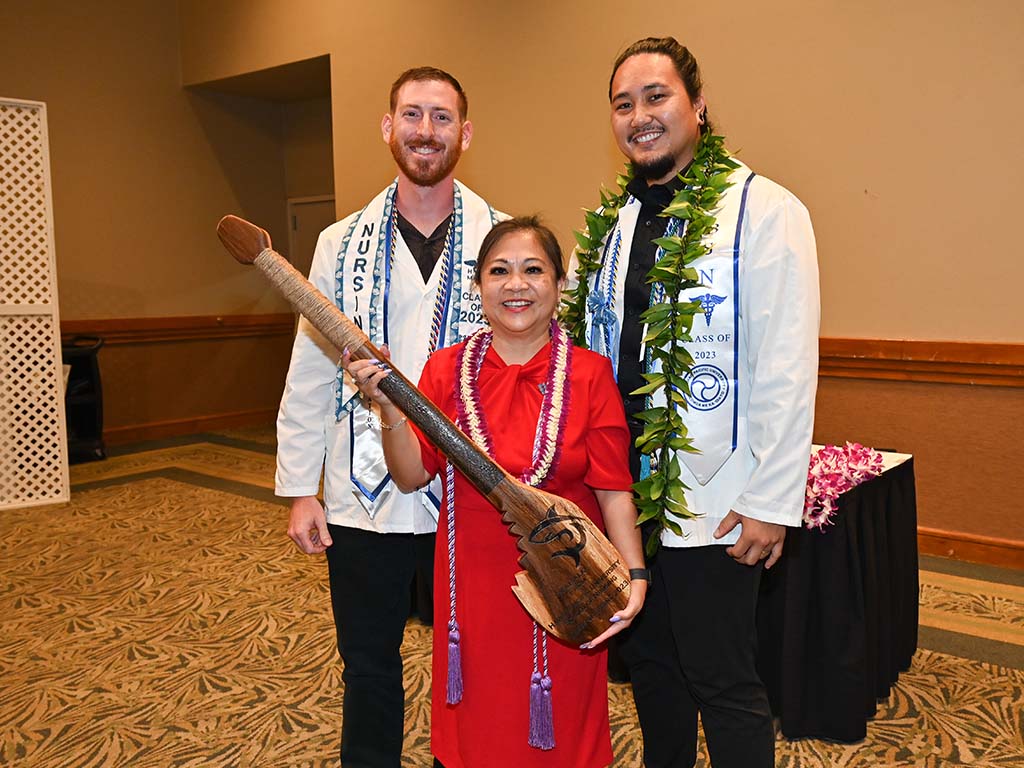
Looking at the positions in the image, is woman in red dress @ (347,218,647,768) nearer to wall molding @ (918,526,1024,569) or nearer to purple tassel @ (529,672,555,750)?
purple tassel @ (529,672,555,750)

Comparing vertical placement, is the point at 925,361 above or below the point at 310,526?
above

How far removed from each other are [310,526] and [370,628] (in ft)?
0.91

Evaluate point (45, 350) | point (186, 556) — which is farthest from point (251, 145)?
point (186, 556)

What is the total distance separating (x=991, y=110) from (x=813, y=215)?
3.14 feet

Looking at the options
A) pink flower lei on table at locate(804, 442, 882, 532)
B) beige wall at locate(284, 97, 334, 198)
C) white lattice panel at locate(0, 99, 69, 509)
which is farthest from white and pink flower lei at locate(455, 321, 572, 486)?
beige wall at locate(284, 97, 334, 198)

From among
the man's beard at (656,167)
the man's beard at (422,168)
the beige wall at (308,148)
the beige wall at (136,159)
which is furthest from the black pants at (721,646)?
the beige wall at (308,148)

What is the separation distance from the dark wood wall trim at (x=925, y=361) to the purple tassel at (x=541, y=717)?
3.43m

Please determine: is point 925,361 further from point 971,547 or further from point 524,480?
point 524,480

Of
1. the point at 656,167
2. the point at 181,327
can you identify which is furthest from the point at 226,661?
the point at 181,327

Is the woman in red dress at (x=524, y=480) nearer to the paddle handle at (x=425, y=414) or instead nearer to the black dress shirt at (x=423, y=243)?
the paddle handle at (x=425, y=414)

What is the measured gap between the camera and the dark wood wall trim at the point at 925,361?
4047mm

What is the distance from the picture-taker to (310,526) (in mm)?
1982

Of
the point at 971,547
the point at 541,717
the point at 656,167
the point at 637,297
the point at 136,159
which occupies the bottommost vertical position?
the point at 971,547

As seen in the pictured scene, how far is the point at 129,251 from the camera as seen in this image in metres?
7.91
